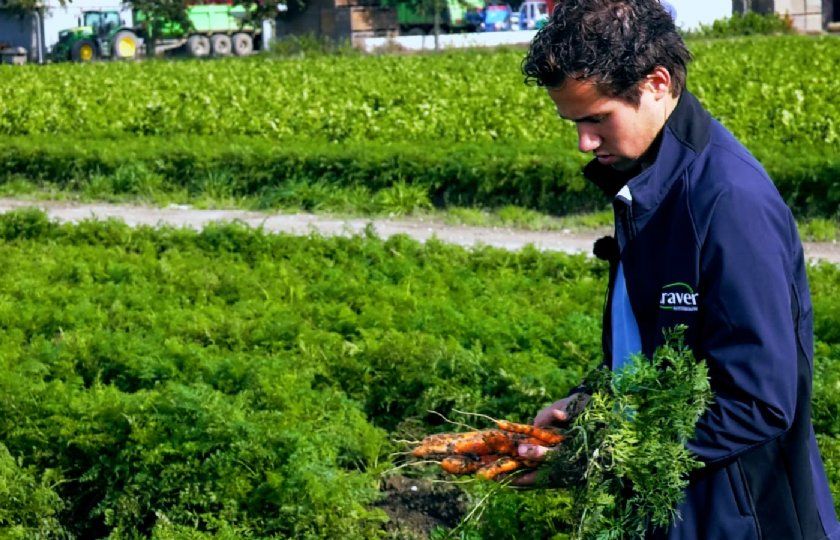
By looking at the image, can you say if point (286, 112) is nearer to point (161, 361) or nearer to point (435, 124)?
point (435, 124)

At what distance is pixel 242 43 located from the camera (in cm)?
5097

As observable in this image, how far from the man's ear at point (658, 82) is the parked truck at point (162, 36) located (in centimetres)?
4643

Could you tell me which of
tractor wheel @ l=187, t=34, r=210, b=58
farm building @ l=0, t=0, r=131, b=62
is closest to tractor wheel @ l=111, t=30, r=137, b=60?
tractor wheel @ l=187, t=34, r=210, b=58

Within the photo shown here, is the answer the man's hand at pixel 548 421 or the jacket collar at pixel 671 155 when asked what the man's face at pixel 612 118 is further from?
the man's hand at pixel 548 421

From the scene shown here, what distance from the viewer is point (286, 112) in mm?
18203

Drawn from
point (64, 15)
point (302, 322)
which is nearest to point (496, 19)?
point (64, 15)

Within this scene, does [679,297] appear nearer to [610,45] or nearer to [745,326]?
[745,326]

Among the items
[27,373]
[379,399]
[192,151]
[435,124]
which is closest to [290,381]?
[379,399]

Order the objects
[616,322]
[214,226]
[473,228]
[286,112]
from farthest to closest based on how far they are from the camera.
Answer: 1. [286,112]
2. [473,228]
3. [214,226]
4. [616,322]

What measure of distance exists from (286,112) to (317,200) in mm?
4230

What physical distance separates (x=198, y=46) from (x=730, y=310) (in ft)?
162

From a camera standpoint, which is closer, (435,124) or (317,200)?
(317,200)

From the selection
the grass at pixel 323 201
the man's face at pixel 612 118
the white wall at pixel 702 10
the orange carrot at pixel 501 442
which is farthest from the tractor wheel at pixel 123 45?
the man's face at pixel 612 118

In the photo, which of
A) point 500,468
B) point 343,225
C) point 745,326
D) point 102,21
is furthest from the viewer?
point 102,21
